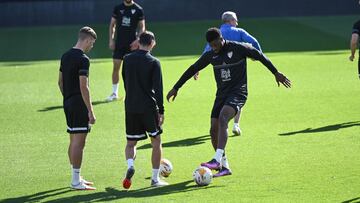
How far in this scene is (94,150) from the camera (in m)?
13.6

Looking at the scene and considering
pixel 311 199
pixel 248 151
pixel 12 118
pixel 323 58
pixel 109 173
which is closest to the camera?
pixel 311 199

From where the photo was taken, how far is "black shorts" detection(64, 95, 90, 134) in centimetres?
1087

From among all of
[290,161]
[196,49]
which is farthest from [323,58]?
[290,161]

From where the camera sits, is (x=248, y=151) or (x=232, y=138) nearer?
(x=248, y=151)

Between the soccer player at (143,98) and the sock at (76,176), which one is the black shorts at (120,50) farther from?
the sock at (76,176)

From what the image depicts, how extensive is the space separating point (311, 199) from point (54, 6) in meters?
22.7

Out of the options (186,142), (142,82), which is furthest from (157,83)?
(186,142)

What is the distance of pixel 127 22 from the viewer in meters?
18.7

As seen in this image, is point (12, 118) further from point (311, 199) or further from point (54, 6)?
point (54, 6)

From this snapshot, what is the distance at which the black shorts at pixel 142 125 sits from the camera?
10898 mm

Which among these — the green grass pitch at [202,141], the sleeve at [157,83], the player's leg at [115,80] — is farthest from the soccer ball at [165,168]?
the player's leg at [115,80]

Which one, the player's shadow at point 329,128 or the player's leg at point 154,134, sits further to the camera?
the player's shadow at point 329,128

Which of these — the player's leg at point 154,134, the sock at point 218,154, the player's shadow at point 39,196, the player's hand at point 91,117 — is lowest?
the player's shadow at point 39,196

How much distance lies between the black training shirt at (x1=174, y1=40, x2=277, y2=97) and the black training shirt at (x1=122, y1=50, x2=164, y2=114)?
867 millimetres
